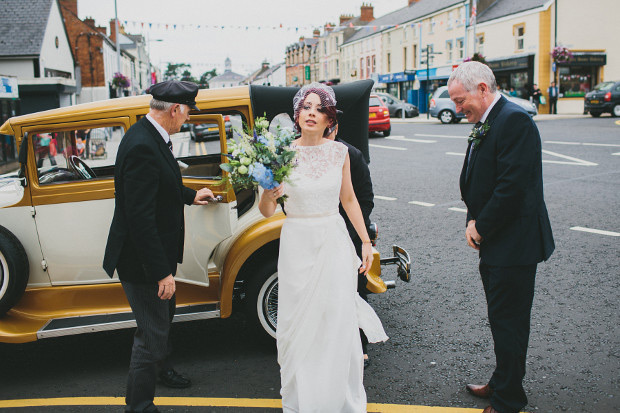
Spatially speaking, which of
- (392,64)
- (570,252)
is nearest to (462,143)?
(570,252)

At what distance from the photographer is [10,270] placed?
3.92 metres

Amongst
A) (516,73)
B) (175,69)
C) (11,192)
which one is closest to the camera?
(11,192)

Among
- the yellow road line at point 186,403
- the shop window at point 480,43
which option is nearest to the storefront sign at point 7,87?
the yellow road line at point 186,403

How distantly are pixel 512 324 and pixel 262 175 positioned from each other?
1689 millimetres

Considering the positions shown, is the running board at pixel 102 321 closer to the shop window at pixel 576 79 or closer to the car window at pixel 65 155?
the car window at pixel 65 155

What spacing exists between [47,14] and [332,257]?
29.1 metres

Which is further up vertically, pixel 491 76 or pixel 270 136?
pixel 491 76

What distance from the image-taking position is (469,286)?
5715 mm

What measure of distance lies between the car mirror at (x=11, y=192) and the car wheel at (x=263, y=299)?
6.08ft

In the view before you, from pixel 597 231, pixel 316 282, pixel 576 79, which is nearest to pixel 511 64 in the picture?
pixel 576 79

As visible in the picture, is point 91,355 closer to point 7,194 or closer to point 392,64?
point 7,194

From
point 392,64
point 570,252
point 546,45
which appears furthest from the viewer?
point 392,64

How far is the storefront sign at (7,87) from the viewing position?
17.0 meters

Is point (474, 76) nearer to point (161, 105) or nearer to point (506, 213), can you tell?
point (506, 213)
